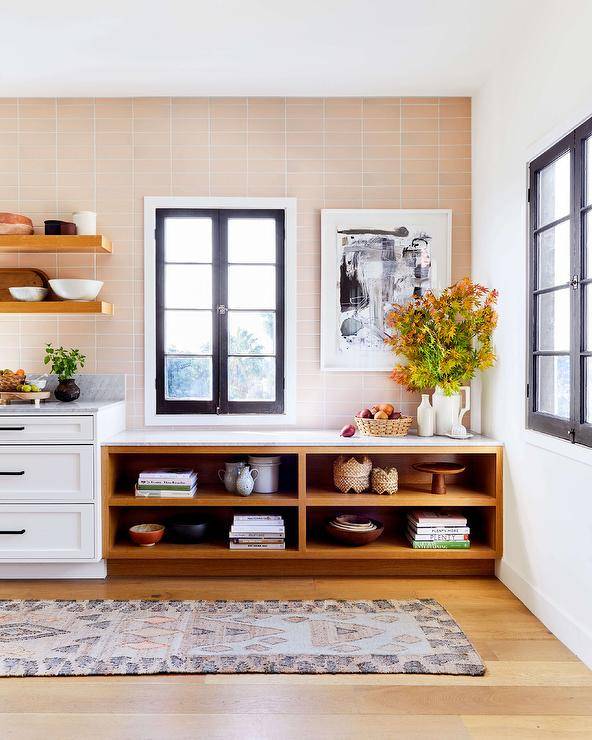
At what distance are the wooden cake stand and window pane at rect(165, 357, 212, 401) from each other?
4.40ft

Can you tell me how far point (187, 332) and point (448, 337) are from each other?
1554mm

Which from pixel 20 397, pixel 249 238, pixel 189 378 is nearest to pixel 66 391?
pixel 20 397

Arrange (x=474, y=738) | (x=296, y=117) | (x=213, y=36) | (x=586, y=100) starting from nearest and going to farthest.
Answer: (x=474, y=738), (x=586, y=100), (x=213, y=36), (x=296, y=117)

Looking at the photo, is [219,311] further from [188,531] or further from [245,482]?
[188,531]

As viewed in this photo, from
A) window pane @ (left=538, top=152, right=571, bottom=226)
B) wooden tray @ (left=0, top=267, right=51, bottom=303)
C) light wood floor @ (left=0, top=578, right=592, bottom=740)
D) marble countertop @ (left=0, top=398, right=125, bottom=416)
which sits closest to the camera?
light wood floor @ (left=0, top=578, right=592, bottom=740)

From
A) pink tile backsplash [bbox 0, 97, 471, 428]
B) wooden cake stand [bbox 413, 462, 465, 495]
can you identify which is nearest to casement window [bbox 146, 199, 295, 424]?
pink tile backsplash [bbox 0, 97, 471, 428]

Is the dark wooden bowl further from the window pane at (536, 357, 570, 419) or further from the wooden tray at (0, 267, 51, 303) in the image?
the wooden tray at (0, 267, 51, 303)

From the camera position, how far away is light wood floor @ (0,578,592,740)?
81.6 inches

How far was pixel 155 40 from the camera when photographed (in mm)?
3209

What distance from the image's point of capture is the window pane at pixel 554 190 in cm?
271

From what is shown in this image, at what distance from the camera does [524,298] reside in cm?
312

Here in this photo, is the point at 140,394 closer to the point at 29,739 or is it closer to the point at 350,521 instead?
the point at 350,521

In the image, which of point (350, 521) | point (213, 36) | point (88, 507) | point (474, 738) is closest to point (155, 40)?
point (213, 36)

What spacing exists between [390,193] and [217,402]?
166 cm
